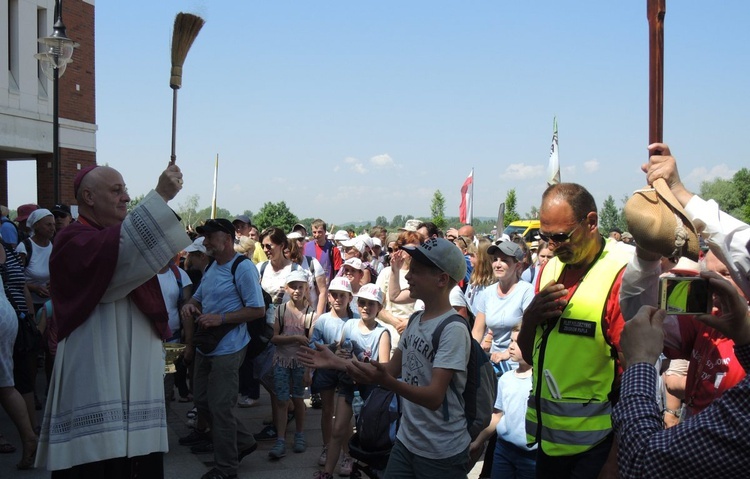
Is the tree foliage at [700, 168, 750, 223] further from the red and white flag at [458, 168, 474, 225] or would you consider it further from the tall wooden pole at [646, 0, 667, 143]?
the tall wooden pole at [646, 0, 667, 143]

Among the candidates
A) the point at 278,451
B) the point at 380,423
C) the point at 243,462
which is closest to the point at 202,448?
the point at 243,462

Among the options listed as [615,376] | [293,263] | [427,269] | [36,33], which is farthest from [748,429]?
[36,33]

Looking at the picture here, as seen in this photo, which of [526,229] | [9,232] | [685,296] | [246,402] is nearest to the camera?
[685,296]

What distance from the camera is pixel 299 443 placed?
678cm

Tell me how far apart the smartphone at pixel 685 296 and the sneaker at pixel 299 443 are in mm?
5345

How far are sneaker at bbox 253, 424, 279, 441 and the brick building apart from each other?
14.7 meters

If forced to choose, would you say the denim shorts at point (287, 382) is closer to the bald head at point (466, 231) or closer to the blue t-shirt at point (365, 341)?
the blue t-shirt at point (365, 341)

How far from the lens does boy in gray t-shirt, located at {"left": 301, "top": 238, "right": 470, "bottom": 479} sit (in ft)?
11.3

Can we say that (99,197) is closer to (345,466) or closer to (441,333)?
(441,333)

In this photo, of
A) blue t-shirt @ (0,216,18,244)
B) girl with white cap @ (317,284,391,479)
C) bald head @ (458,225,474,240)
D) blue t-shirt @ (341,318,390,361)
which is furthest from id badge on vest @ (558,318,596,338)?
bald head @ (458,225,474,240)

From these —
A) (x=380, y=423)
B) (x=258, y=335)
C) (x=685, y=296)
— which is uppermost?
(x=685, y=296)

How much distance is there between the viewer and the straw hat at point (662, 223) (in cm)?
221

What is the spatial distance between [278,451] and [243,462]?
344 mm

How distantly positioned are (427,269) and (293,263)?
15.6 feet
